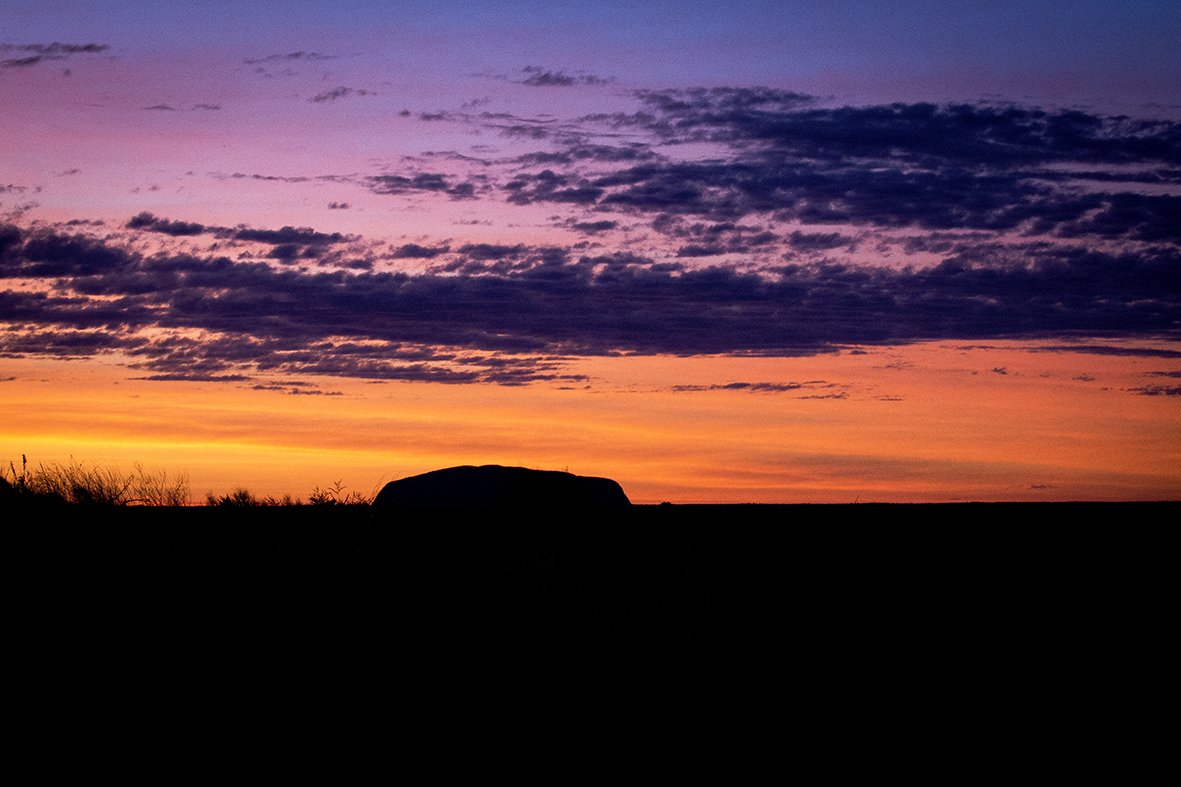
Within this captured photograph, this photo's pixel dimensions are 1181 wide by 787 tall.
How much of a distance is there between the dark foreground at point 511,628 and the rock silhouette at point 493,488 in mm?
17446

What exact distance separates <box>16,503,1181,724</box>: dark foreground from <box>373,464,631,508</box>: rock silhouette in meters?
17.4

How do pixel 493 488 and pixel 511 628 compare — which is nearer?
pixel 511 628

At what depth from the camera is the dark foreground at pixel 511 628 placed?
6.23 m

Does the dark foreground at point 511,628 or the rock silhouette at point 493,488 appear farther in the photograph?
the rock silhouette at point 493,488

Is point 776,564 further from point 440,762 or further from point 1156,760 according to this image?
point 440,762

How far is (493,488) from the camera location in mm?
41000

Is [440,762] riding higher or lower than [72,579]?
lower

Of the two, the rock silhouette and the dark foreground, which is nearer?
the dark foreground

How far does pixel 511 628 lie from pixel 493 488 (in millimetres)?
33507

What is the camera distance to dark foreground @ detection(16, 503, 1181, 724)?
20.4 ft

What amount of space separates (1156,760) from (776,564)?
7762 mm

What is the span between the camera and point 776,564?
1350cm

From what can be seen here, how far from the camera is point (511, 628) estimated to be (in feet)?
Answer: 25.3

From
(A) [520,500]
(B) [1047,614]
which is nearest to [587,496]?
(A) [520,500]
